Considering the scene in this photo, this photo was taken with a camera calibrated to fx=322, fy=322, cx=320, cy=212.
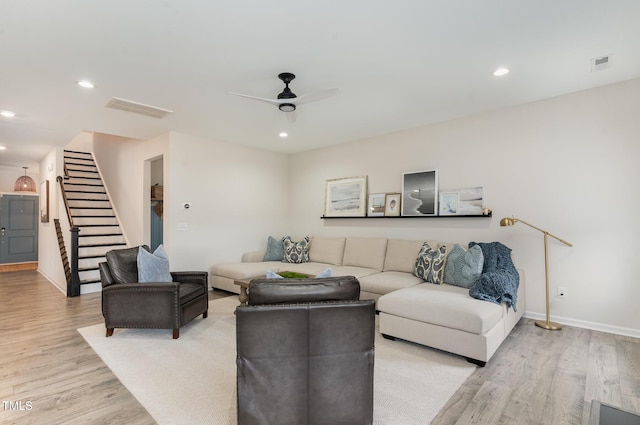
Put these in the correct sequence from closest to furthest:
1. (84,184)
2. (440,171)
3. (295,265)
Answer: (440,171)
(295,265)
(84,184)

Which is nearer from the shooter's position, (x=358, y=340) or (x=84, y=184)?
(x=358, y=340)

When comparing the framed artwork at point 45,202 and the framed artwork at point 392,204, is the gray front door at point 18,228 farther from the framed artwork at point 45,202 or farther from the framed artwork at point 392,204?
the framed artwork at point 392,204

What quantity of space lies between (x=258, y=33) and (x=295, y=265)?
365cm

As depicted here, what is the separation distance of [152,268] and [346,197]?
331cm

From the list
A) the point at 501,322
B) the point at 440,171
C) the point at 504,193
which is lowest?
the point at 501,322

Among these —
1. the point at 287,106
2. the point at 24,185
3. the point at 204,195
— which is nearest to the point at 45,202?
the point at 24,185

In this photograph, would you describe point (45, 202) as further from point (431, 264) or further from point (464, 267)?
point (464, 267)

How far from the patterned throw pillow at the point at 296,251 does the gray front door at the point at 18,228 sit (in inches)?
285

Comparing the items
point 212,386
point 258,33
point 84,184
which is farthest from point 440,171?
point 84,184

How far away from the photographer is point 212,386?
2.35 meters

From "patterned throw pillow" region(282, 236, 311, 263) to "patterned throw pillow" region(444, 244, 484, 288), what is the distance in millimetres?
2494

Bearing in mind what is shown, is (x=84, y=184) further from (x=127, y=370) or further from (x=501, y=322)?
(x=501, y=322)

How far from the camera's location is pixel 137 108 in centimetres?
396

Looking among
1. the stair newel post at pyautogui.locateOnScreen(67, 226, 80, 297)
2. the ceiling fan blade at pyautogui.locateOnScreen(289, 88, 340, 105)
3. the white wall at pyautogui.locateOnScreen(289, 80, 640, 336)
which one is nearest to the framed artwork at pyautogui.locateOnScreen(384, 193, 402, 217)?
the white wall at pyautogui.locateOnScreen(289, 80, 640, 336)
